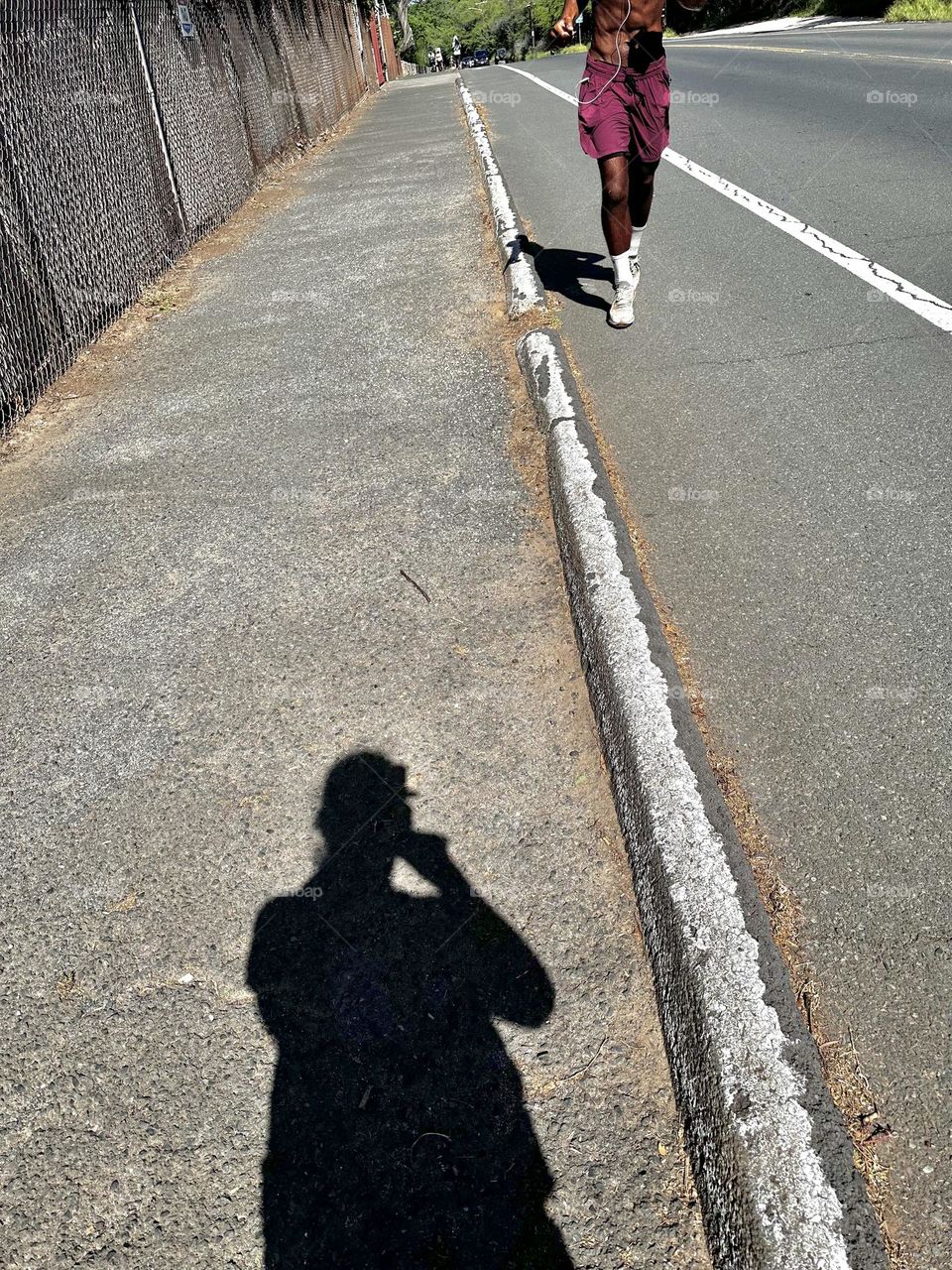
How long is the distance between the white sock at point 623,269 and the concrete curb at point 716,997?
3303 millimetres

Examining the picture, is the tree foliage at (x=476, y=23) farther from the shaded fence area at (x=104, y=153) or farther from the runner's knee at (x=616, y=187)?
the runner's knee at (x=616, y=187)

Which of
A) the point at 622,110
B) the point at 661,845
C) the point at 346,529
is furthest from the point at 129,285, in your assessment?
the point at 661,845

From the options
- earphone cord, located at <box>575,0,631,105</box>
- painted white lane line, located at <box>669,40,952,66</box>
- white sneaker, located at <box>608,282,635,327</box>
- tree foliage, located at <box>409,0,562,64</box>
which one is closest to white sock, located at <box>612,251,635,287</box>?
white sneaker, located at <box>608,282,635,327</box>

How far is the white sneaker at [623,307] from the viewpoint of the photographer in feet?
18.6

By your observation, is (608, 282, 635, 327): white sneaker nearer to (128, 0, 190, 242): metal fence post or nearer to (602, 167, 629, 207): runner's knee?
(602, 167, 629, 207): runner's knee

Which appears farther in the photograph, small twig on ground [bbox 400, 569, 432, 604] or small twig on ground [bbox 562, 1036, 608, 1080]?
small twig on ground [bbox 400, 569, 432, 604]

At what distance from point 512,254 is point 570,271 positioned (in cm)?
48

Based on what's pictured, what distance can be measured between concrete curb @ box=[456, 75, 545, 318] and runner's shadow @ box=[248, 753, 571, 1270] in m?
4.48

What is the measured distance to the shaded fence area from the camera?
5.60 meters

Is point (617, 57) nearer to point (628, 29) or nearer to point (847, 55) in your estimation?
point (628, 29)

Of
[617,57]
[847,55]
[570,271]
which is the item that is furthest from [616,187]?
[847,55]

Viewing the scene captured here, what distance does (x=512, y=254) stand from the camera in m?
6.84

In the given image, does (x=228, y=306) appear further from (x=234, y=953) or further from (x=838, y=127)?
(x=838, y=127)

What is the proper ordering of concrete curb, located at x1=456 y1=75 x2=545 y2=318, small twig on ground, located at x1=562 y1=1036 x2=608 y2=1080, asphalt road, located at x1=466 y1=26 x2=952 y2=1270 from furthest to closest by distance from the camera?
concrete curb, located at x1=456 y1=75 x2=545 y2=318
asphalt road, located at x1=466 y1=26 x2=952 y2=1270
small twig on ground, located at x1=562 y1=1036 x2=608 y2=1080
